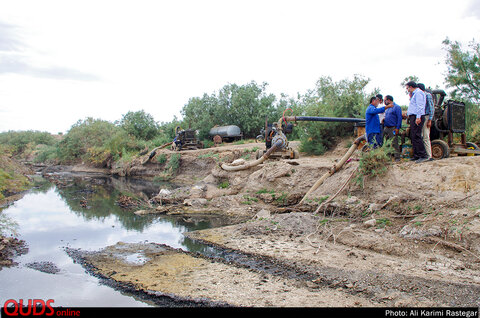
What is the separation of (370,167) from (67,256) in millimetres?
7380

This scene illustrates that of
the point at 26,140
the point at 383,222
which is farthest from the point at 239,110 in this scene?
the point at 26,140

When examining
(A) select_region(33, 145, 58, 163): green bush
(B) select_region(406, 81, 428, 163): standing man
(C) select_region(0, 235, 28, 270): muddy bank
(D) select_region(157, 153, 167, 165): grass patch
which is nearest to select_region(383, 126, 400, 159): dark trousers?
(B) select_region(406, 81, 428, 163): standing man

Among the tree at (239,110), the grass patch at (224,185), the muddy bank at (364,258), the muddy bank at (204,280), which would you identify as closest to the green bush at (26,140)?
the tree at (239,110)

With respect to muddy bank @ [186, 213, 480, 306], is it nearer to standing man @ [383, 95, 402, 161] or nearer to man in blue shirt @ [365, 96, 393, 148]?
man in blue shirt @ [365, 96, 393, 148]

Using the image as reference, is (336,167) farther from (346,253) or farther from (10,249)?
(10,249)

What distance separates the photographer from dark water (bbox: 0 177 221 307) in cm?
586

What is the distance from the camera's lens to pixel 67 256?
7.75 meters

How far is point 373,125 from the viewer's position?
9508 millimetres

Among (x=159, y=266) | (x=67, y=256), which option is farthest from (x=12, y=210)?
(x=159, y=266)

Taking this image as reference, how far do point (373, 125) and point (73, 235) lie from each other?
27.8 feet

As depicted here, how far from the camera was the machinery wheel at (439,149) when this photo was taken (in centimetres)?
897

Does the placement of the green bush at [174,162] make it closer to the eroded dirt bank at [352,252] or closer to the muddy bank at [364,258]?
the eroded dirt bank at [352,252]

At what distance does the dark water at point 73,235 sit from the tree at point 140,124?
15.8m

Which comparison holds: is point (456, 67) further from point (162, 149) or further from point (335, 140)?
point (162, 149)
